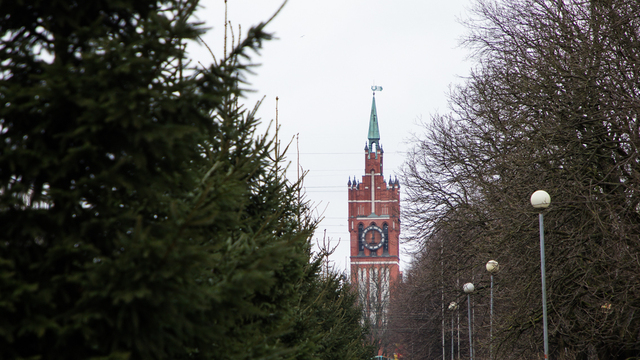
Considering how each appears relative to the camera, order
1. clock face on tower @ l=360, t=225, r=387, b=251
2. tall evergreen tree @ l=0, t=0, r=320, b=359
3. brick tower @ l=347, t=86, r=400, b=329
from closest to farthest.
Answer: tall evergreen tree @ l=0, t=0, r=320, b=359, brick tower @ l=347, t=86, r=400, b=329, clock face on tower @ l=360, t=225, r=387, b=251

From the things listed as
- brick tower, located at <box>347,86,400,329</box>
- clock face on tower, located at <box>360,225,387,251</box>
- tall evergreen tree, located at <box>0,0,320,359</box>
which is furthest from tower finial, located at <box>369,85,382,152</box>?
tall evergreen tree, located at <box>0,0,320,359</box>

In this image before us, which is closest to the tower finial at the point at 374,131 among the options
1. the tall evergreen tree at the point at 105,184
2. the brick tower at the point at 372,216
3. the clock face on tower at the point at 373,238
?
the brick tower at the point at 372,216

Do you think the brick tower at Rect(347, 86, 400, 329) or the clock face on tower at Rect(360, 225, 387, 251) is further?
the clock face on tower at Rect(360, 225, 387, 251)

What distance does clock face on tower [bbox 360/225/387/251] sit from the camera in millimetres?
113250

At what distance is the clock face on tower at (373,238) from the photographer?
113 metres

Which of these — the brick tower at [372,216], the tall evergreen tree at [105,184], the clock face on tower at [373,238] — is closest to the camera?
the tall evergreen tree at [105,184]

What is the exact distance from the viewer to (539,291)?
13.7 meters

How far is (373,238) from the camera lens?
114 metres

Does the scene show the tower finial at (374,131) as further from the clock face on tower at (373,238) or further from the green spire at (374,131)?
the clock face on tower at (373,238)

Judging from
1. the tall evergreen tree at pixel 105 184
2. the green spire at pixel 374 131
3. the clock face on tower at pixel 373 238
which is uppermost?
the green spire at pixel 374 131

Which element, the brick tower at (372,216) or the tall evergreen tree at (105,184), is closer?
the tall evergreen tree at (105,184)

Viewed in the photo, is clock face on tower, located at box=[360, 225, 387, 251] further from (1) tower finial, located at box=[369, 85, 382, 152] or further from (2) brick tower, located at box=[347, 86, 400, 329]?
(1) tower finial, located at box=[369, 85, 382, 152]

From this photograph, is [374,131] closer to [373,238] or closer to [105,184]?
[373,238]

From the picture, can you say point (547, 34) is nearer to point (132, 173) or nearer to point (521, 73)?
point (521, 73)
